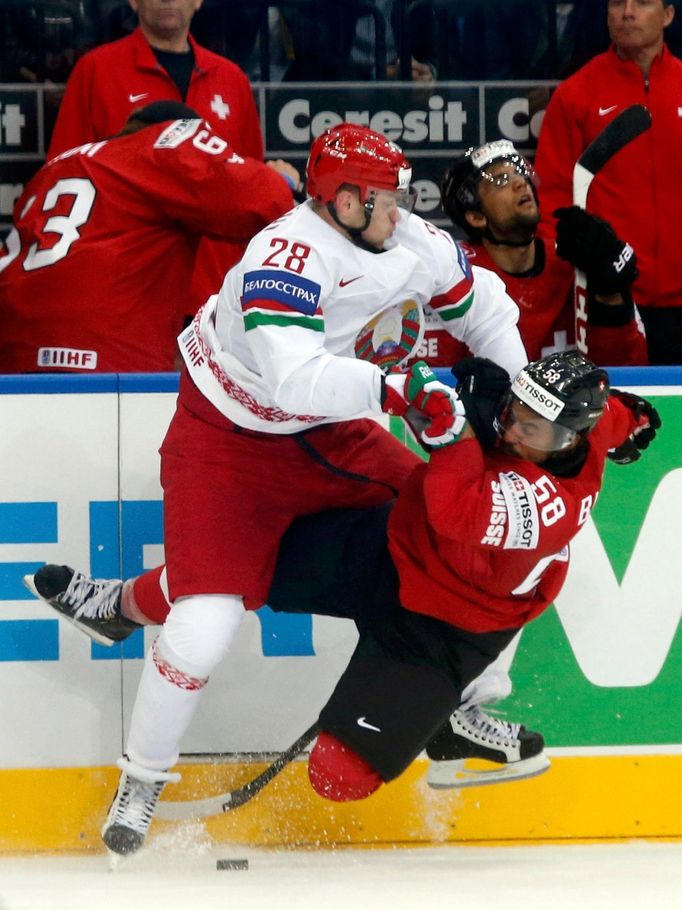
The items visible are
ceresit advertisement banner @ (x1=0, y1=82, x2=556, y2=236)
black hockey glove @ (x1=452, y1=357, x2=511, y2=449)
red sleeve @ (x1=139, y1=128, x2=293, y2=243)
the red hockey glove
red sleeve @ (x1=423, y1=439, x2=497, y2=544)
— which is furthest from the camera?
ceresit advertisement banner @ (x1=0, y1=82, x2=556, y2=236)

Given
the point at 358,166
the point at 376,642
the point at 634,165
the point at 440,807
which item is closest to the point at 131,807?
the point at 376,642

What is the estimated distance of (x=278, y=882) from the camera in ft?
9.95

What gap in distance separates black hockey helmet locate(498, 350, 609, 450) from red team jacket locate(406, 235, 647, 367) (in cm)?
100

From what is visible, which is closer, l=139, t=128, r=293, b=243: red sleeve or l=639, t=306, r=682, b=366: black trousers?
l=139, t=128, r=293, b=243: red sleeve

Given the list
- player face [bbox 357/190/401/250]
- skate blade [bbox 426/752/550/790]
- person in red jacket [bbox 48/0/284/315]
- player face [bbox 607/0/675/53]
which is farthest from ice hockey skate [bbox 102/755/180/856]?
player face [bbox 607/0/675/53]

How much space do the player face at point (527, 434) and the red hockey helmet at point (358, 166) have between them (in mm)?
472

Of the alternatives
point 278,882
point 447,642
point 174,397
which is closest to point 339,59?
point 174,397

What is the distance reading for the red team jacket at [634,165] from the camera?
4059 mm

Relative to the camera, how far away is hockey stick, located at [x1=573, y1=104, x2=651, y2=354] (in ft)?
12.5

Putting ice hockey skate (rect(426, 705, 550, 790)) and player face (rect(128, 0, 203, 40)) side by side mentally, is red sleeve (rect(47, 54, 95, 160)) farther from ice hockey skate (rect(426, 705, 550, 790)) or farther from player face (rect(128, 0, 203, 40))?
ice hockey skate (rect(426, 705, 550, 790))

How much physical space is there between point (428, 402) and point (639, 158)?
1.68 m

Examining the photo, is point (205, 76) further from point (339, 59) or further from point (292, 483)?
point (292, 483)

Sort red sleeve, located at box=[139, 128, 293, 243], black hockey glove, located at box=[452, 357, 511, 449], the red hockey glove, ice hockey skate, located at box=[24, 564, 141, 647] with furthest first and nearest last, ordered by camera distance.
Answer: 1. red sleeve, located at box=[139, 128, 293, 243]
2. ice hockey skate, located at box=[24, 564, 141, 647]
3. black hockey glove, located at box=[452, 357, 511, 449]
4. the red hockey glove

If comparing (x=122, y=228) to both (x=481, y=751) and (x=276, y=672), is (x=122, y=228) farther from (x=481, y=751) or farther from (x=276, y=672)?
(x=481, y=751)
